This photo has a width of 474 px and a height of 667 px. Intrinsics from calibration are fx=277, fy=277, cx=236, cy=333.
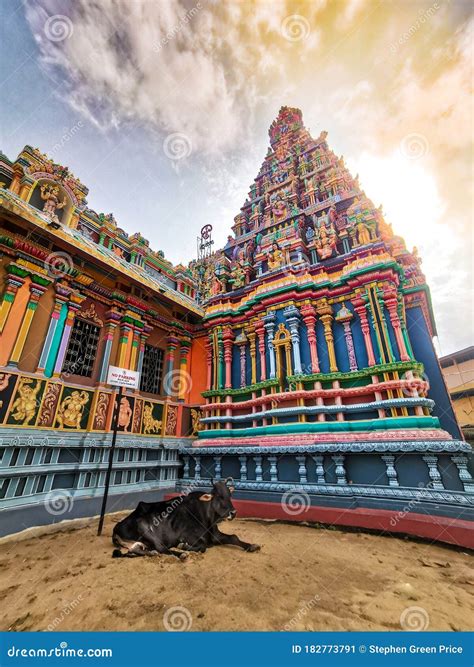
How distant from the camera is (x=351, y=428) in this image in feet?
24.7

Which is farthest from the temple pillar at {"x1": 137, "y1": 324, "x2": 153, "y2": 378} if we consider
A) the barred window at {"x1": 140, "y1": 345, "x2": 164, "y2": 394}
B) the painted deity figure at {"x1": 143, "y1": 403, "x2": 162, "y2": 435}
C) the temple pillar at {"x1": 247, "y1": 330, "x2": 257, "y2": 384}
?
the temple pillar at {"x1": 247, "y1": 330, "x2": 257, "y2": 384}

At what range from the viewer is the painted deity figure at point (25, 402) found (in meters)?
6.64

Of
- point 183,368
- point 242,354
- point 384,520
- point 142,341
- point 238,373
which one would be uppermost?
point 142,341

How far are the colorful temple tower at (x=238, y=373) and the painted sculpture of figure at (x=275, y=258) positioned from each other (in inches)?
4.1

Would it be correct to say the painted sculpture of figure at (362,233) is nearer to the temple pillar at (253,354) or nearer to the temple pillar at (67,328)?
the temple pillar at (253,354)

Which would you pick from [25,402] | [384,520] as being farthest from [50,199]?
[384,520]

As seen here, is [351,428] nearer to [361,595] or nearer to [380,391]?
[380,391]

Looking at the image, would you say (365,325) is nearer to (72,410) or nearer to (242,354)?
(242,354)

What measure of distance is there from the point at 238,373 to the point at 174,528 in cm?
615

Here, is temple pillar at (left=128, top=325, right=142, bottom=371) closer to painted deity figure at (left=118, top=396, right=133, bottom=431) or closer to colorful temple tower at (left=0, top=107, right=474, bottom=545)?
colorful temple tower at (left=0, top=107, right=474, bottom=545)

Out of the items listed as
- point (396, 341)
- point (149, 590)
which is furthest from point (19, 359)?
point (396, 341)

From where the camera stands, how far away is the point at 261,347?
33.6 ft

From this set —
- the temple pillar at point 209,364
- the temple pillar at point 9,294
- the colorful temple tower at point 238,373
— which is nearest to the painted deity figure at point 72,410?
the colorful temple tower at point 238,373

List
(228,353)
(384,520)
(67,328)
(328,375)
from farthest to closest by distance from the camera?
(228,353), (328,375), (67,328), (384,520)
